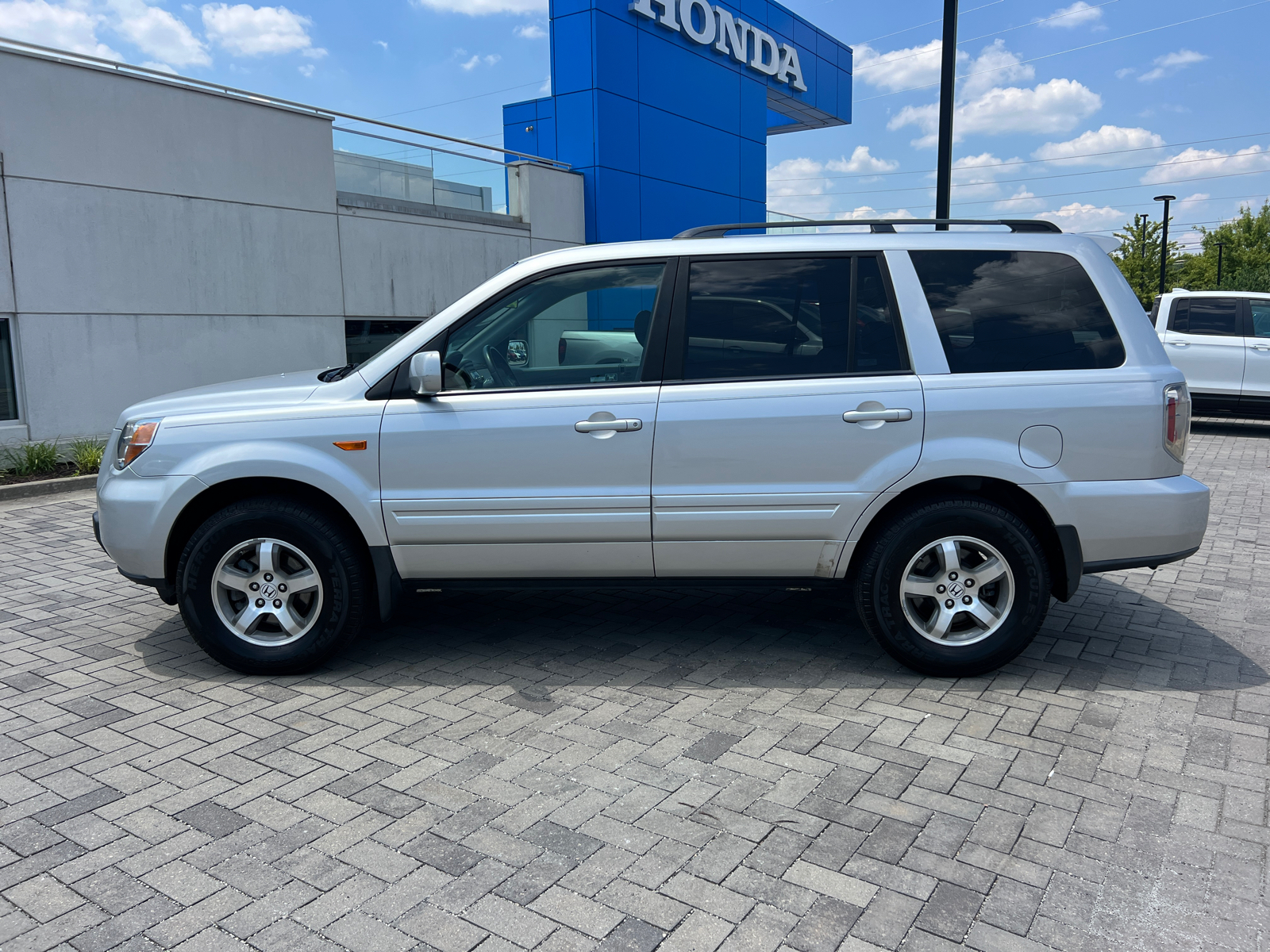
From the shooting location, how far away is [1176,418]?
14.2ft

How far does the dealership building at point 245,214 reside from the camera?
Result: 1083 cm

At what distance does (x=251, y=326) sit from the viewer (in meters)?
13.0

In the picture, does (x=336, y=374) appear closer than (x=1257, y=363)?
Yes

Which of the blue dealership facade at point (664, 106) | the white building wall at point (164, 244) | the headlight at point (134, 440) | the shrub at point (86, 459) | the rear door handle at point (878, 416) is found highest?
the blue dealership facade at point (664, 106)

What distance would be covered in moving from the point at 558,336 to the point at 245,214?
9900 mm

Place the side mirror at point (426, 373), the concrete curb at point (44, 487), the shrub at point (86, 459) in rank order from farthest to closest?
the shrub at point (86, 459)
the concrete curb at point (44, 487)
the side mirror at point (426, 373)

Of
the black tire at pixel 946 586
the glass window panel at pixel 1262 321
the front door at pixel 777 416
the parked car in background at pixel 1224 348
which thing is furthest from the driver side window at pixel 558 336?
the glass window panel at pixel 1262 321

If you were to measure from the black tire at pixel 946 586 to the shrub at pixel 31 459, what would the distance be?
9542 millimetres

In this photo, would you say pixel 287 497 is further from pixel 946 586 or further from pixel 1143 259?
pixel 1143 259

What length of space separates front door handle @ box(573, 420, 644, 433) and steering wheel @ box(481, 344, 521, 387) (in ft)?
1.37

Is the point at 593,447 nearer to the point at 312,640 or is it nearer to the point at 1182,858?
the point at 312,640

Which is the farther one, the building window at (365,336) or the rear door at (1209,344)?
the building window at (365,336)

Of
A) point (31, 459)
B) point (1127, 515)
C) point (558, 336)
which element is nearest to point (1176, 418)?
point (1127, 515)

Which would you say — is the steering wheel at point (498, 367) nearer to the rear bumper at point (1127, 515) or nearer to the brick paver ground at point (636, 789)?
the brick paver ground at point (636, 789)
